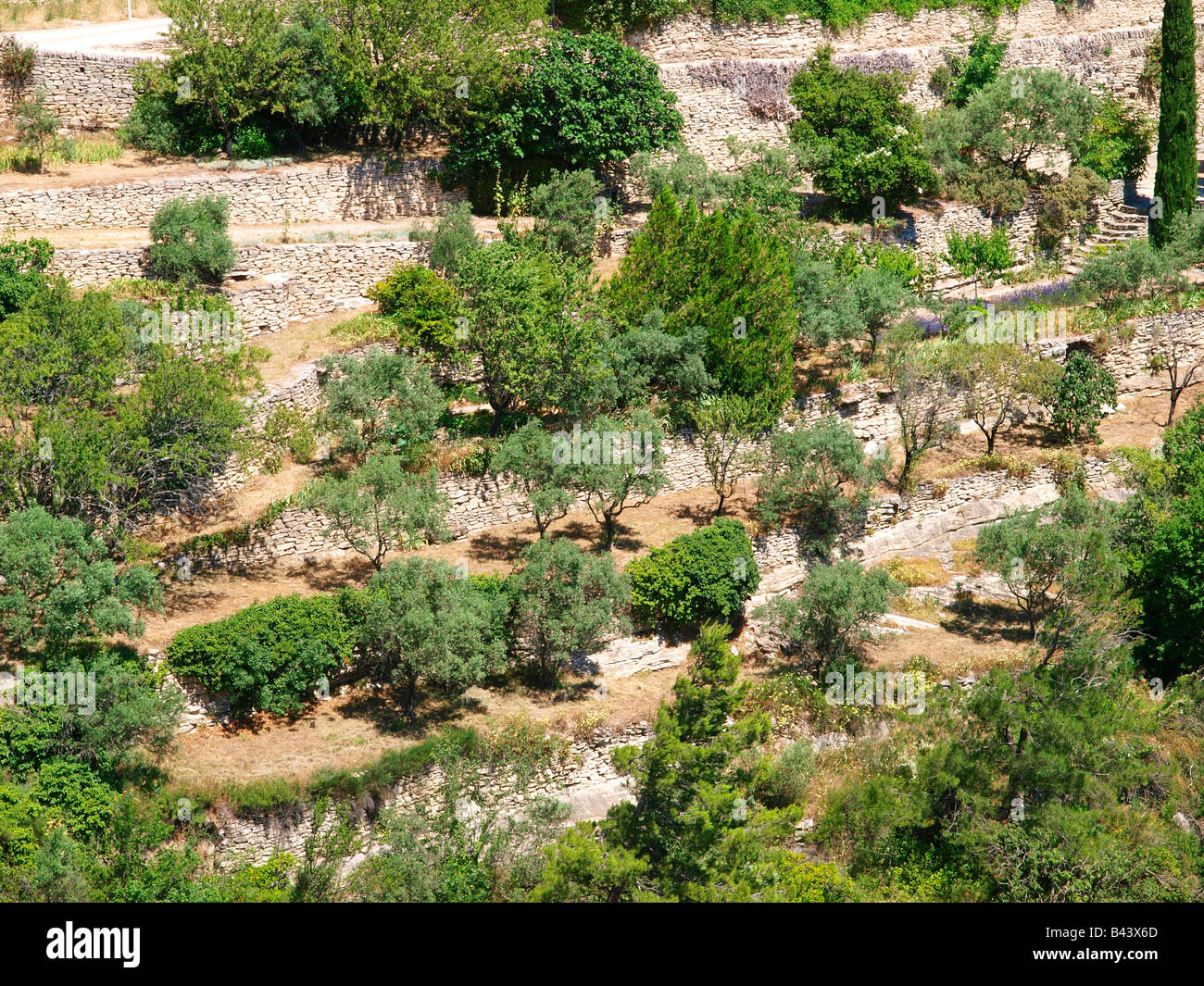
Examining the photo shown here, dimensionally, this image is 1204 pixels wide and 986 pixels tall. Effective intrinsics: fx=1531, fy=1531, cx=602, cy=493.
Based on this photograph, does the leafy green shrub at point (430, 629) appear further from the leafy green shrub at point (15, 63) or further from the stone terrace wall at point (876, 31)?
the stone terrace wall at point (876, 31)

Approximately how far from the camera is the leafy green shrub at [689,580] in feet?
118

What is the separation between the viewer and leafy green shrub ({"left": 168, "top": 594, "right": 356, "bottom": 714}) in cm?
3183

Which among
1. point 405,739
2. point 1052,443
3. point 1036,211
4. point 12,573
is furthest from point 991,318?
point 12,573

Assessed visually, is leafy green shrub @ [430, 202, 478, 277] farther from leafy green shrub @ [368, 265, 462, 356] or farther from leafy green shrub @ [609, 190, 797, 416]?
leafy green shrub @ [609, 190, 797, 416]

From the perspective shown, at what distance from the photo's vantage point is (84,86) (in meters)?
47.2

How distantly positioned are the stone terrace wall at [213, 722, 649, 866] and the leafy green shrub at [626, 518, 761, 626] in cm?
342

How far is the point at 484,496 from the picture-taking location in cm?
3906

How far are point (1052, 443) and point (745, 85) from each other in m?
17.4

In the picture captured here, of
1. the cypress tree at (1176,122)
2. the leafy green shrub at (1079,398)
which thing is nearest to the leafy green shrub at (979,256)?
the cypress tree at (1176,122)

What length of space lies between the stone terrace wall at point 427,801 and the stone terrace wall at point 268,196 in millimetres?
20435

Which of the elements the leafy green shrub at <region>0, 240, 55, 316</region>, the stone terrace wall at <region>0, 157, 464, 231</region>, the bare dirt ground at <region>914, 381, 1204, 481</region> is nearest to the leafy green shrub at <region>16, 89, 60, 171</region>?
the stone terrace wall at <region>0, 157, 464, 231</region>

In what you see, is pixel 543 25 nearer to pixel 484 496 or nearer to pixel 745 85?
pixel 745 85

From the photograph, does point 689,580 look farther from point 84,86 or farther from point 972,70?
point 972,70

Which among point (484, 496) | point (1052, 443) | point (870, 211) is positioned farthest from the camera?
point (870, 211)
